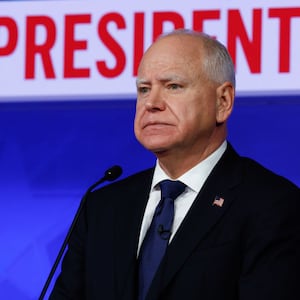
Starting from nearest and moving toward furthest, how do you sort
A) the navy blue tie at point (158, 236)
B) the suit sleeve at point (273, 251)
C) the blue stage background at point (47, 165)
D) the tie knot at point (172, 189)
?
the suit sleeve at point (273, 251)
the navy blue tie at point (158, 236)
the tie knot at point (172, 189)
the blue stage background at point (47, 165)

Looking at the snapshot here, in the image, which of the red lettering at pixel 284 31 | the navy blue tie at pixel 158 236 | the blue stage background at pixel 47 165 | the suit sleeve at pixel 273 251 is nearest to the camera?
the suit sleeve at pixel 273 251

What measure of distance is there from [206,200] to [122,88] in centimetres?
88

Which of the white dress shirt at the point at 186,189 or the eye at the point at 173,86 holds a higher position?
the eye at the point at 173,86


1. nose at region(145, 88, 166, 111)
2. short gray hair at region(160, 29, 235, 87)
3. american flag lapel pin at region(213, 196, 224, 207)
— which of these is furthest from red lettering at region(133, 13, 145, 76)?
american flag lapel pin at region(213, 196, 224, 207)

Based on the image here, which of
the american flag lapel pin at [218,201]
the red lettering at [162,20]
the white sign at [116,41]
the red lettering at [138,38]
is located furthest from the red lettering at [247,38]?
the american flag lapel pin at [218,201]

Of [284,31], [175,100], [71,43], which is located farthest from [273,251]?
[71,43]

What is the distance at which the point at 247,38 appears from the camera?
2.55 metres

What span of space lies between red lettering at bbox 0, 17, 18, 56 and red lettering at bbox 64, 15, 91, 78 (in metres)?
0.18

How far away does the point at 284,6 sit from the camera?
2.54 metres

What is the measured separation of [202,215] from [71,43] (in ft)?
3.65

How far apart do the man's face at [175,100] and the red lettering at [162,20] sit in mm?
673

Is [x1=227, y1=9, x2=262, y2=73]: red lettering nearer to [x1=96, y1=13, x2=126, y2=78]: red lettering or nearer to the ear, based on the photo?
[x1=96, y1=13, x2=126, y2=78]: red lettering

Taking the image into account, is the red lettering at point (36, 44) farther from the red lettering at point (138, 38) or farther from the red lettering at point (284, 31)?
the red lettering at point (284, 31)

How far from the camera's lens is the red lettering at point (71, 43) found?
268 centimetres
